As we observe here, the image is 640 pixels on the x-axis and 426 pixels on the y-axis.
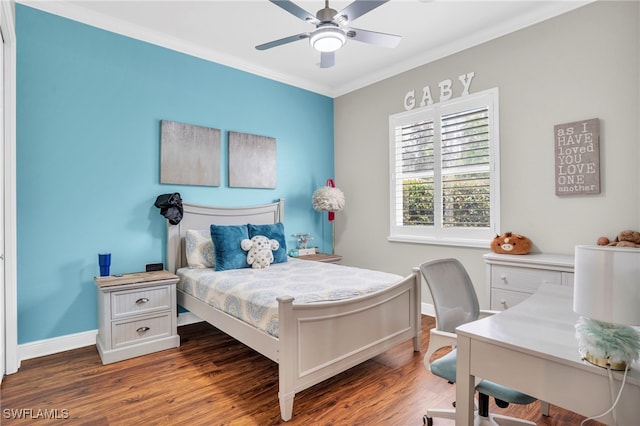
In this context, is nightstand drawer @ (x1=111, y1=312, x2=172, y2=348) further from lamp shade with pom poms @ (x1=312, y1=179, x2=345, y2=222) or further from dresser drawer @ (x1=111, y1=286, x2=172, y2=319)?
lamp shade with pom poms @ (x1=312, y1=179, x2=345, y2=222)

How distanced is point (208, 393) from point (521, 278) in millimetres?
2509

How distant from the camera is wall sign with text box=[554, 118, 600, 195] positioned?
2.64 meters

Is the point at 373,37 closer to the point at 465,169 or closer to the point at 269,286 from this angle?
the point at 465,169

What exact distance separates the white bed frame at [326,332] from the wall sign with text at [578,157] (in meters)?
1.49

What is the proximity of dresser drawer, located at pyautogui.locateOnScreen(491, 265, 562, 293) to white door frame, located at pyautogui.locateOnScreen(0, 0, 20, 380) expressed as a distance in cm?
382

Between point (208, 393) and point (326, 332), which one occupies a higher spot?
point (326, 332)

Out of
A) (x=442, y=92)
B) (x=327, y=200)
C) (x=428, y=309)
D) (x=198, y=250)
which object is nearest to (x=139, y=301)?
(x=198, y=250)

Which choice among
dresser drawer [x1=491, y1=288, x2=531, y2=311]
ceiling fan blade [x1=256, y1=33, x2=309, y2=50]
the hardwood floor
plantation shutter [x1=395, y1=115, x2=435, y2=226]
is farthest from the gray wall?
ceiling fan blade [x1=256, y1=33, x2=309, y2=50]

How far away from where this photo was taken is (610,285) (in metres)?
0.90

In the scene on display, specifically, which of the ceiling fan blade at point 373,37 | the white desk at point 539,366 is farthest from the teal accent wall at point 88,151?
the white desk at point 539,366

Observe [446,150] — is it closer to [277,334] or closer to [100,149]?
[277,334]

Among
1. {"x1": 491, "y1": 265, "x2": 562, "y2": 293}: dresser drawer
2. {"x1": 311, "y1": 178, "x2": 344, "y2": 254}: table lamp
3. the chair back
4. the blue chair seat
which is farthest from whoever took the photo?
{"x1": 311, "y1": 178, "x2": 344, "y2": 254}: table lamp

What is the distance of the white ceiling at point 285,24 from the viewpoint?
2846 mm

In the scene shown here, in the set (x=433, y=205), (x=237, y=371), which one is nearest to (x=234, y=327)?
(x=237, y=371)
